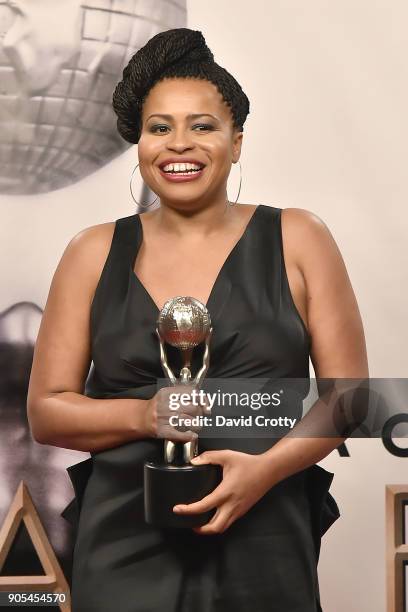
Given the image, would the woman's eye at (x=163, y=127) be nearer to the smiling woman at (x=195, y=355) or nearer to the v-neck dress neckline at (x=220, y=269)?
the smiling woman at (x=195, y=355)

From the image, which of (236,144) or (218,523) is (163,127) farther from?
(218,523)

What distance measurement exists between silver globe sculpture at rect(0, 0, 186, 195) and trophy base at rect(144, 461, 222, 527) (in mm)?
976

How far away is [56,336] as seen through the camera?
139 centimetres

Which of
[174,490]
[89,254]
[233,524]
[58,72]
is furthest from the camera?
[58,72]

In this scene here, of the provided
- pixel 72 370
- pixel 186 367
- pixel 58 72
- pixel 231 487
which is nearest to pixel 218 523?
pixel 231 487

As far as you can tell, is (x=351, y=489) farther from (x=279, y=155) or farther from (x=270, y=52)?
(x=270, y=52)

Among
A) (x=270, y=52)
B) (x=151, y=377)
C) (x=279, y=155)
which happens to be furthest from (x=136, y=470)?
(x=270, y=52)

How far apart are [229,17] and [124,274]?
842 mm

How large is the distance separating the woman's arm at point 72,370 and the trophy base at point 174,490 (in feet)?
0.38

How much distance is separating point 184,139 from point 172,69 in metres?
0.10

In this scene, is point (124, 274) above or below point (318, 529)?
above

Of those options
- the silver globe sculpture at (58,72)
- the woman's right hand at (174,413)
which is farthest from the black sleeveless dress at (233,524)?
the silver globe sculpture at (58,72)

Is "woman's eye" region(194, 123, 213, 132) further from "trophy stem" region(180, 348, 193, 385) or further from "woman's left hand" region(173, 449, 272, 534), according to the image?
"woman's left hand" region(173, 449, 272, 534)

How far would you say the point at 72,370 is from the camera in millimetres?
1386
